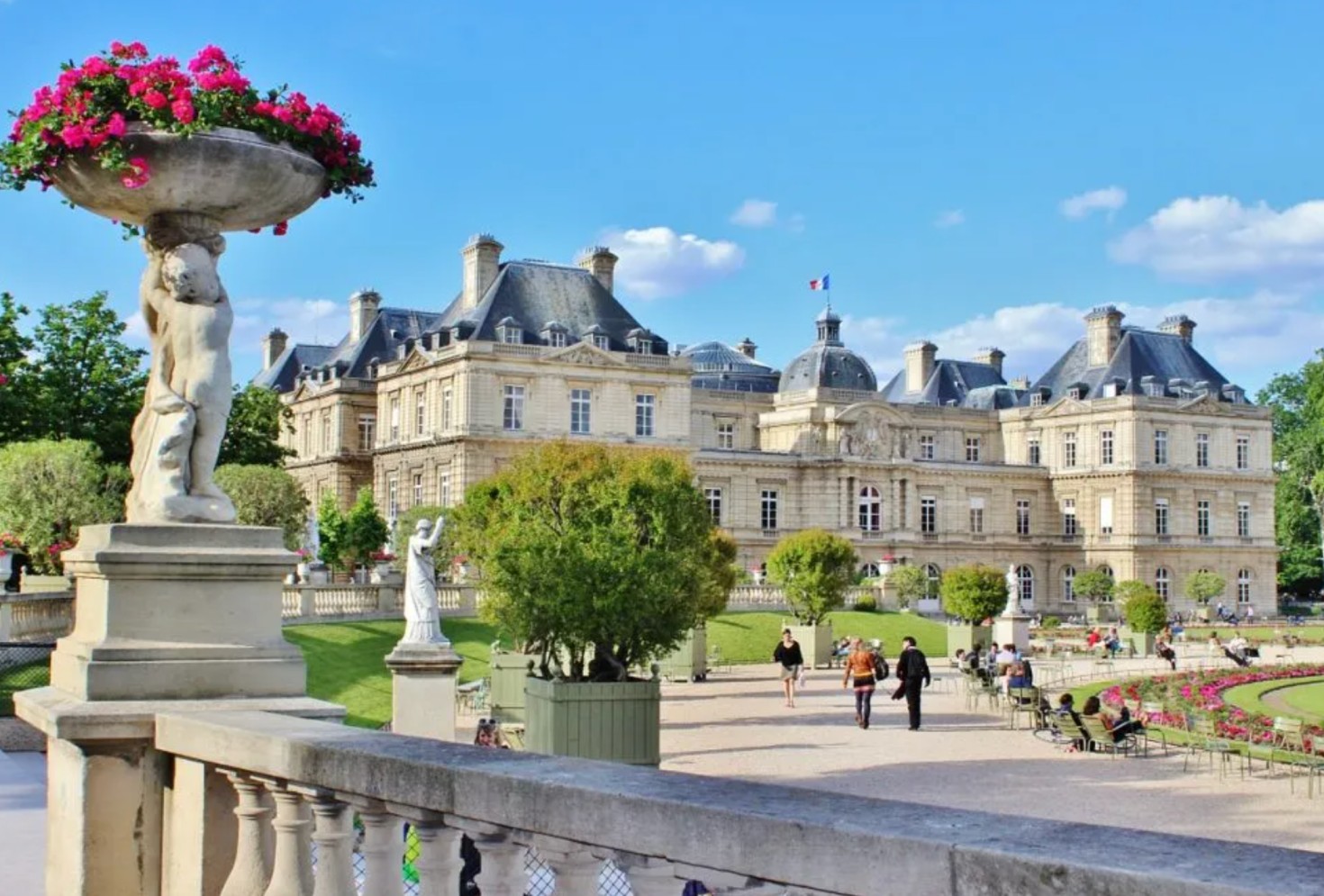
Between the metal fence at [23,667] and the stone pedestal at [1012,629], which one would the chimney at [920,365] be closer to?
the stone pedestal at [1012,629]

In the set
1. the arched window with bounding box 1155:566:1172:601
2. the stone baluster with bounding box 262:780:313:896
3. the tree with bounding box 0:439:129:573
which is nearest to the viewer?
the stone baluster with bounding box 262:780:313:896

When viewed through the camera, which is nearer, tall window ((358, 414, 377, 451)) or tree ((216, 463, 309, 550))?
tree ((216, 463, 309, 550))

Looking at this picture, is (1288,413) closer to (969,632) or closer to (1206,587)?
(1206,587)

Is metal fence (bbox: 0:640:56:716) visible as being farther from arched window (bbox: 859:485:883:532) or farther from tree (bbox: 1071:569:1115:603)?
tree (bbox: 1071:569:1115:603)

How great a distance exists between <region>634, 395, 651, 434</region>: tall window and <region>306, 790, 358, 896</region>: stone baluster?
54.8 meters

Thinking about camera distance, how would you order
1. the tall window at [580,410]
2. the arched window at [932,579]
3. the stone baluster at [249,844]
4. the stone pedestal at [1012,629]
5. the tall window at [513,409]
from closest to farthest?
the stone baluster at [249,844]
the stone pedestal at [1012,629]
the tall window at [513,409]
the tall window at [580,410]
the arched window at [932,579]

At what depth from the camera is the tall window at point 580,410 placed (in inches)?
2290

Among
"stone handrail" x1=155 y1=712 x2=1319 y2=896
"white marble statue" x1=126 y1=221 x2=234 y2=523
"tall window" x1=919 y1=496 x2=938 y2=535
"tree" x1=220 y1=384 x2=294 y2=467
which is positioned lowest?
"stone handrail" x1=155 y1=712 x2=1319 y2=896

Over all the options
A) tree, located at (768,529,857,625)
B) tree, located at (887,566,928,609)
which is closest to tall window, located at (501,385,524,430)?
tree, located at (887,566,928,609)

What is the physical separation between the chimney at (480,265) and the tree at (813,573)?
22.5m

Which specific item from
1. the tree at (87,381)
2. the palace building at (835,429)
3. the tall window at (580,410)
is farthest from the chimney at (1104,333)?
the tree at (87,381)

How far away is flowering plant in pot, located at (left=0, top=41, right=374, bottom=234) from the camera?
5684mm

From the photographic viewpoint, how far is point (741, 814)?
3.12 m

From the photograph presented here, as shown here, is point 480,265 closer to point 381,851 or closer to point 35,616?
point 35,616
